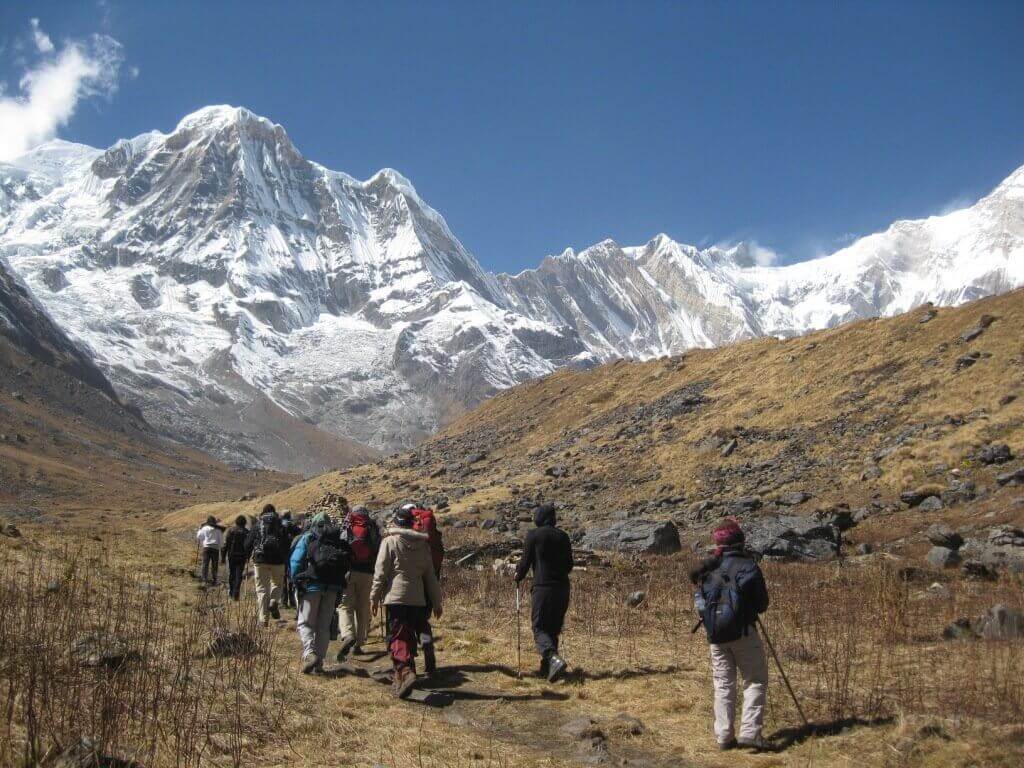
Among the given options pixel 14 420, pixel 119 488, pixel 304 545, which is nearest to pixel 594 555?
pixel 304 545

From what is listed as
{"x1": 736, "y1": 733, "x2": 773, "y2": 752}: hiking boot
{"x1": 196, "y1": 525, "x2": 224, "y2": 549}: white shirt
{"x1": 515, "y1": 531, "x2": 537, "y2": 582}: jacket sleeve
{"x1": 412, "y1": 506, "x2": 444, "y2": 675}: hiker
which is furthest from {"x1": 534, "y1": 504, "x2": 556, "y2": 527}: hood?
{"x1": 196, "y1": 525, "x2": 224, "y2": 549}: white shirt

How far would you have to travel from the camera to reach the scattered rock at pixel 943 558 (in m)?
15.5

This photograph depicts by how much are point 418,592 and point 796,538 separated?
47.9 feet

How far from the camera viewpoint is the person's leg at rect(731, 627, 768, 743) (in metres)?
6.81

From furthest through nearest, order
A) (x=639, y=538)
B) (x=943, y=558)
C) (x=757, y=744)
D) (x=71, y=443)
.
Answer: (x=71, y=443) < (x=639, y=538) < (x=943, y=558) < (x=757, y=744)

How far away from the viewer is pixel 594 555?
2144 centimetres

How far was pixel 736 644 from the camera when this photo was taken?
6.99m

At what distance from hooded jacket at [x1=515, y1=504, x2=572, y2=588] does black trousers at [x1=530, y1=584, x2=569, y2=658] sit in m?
0.09

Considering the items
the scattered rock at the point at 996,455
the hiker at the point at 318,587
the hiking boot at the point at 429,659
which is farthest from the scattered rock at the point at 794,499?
the hiker at the point at 318,587

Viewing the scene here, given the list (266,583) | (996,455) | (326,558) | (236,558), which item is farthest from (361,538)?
(996,455)

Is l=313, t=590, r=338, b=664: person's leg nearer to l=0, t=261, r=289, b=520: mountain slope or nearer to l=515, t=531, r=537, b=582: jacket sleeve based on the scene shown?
l=515, t=531, r=537, b=582: jacket sleeve

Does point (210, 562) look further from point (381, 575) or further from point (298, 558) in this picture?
point (381, 575)

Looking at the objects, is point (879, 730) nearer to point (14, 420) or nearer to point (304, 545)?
point (304, 545)

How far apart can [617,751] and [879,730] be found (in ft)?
7.41
